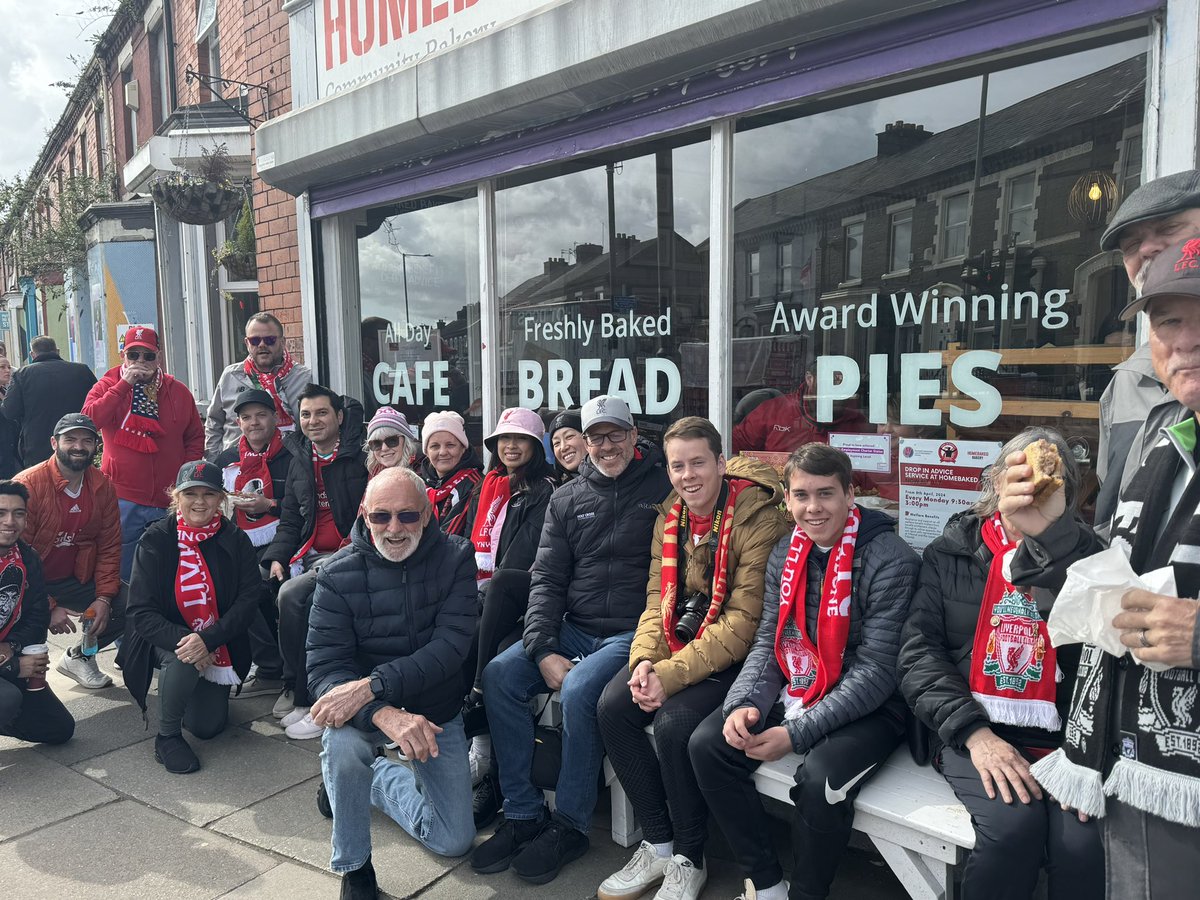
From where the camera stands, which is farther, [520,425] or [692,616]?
[520,425]

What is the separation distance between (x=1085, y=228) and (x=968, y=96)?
663mm

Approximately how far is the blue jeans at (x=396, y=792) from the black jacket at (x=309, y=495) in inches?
63.2

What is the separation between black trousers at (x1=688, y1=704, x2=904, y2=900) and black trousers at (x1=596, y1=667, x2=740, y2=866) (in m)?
0.10

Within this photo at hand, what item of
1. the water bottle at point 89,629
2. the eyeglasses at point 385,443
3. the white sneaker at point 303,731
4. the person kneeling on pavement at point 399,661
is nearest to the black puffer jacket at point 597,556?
the person kneeling on pavement at point 399,661

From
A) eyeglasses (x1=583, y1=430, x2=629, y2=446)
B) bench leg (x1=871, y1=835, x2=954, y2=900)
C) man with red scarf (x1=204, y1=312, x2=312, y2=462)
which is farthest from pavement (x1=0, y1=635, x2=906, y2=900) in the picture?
man with red scarf (x1=204, y1=312, x2=312, y2=462)

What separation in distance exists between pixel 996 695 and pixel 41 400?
659cm

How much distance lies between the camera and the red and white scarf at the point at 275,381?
5.12 meters

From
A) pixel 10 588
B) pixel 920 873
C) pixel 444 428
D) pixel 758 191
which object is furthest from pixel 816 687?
pixel 10 588

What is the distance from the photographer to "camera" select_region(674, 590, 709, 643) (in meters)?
2.91

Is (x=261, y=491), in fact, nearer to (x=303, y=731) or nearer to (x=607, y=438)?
(x=303, y=731)

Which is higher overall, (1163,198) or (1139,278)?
(1163,198)

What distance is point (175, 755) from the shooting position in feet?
12.1

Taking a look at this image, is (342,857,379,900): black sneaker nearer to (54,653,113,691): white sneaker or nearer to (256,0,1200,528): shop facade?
(256,0,1200,528): shop facade

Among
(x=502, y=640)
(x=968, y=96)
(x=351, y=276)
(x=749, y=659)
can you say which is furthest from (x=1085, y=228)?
(x=351, y=276)
